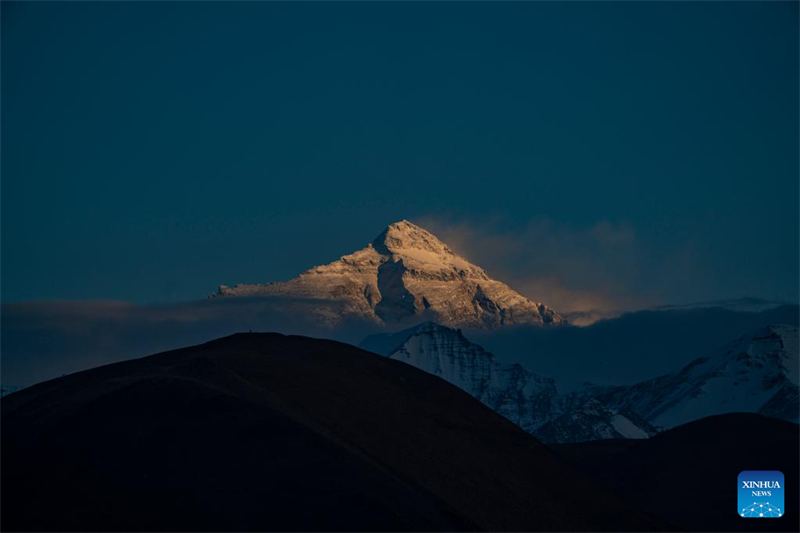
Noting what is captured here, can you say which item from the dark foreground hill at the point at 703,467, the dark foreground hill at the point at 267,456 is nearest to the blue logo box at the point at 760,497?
the dark foreground hill at the point at 703,467

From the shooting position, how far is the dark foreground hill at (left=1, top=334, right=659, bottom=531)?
63.3 m

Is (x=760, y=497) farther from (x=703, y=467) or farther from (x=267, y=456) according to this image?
(x=267, y=456)

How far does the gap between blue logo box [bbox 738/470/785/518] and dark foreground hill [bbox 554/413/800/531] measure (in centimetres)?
283

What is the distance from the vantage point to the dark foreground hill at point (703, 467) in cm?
9038

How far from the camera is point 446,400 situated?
3752 inches

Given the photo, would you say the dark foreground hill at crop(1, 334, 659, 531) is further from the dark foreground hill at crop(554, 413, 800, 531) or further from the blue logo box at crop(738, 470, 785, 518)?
the dark foreground hill at crop(554, 413, 800, 531)

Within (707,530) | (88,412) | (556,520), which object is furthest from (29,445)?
(707,530)

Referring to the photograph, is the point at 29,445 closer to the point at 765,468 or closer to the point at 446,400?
the point at 446,400

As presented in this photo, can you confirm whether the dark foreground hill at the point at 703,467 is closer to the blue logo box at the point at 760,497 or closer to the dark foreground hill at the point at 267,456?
the blue logo box at the point at 760,497

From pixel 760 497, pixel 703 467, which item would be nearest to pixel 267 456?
pixel 760 497

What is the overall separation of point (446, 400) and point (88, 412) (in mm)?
30021

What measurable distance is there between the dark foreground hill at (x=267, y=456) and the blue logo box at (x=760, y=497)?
18.1 feet

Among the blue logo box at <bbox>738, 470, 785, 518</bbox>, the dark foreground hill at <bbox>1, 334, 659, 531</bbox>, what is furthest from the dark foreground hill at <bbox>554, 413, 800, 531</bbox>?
the dark foreground hill at <bbox>1, 334, 659, 531</bbox>

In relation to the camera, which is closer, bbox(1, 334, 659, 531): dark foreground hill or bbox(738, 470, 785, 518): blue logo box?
bbox(1, 334, 659, 531): dark foreground hill
